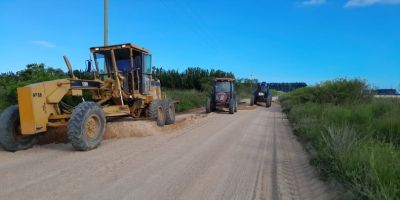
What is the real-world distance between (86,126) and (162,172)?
2940mm

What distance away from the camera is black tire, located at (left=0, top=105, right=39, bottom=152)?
880 cm

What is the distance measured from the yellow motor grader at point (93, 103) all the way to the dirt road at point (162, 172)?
0.43 meters

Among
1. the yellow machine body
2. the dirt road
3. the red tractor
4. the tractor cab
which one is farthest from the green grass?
the yellow machine body

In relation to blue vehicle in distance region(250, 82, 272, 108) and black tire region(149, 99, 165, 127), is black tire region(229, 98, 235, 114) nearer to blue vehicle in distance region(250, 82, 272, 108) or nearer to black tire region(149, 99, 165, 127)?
black tire region(149, 99, 165, 127)

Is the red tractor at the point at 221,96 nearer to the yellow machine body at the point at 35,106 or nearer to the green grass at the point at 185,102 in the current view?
the green grass at the point at 185,102

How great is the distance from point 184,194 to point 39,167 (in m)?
3.08

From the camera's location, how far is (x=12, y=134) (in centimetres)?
889

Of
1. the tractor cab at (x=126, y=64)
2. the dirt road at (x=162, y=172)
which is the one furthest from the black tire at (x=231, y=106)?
the dirt road at (x=162, y=172)

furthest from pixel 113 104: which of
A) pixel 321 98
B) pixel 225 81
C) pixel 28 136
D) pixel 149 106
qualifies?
pixel 321 98

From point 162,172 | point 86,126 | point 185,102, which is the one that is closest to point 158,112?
point 86,126

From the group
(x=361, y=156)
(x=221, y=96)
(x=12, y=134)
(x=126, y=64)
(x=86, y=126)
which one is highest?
(x=126, y=64)

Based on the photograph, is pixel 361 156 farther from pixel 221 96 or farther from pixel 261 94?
pixel 261 94

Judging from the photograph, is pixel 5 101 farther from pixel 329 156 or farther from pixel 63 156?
pixel 329 156

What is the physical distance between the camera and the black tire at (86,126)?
28.7ft
